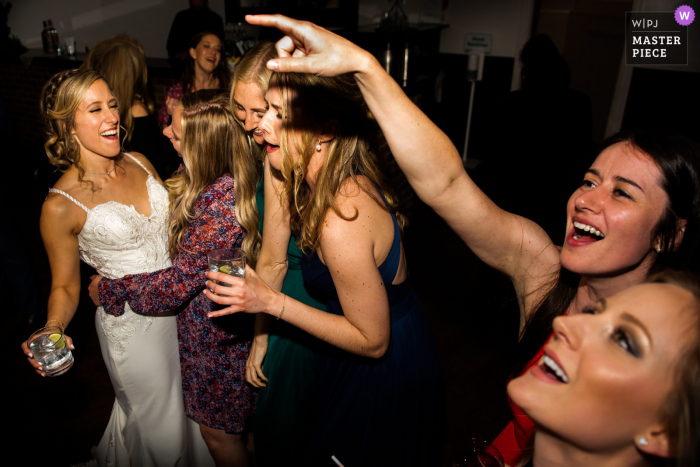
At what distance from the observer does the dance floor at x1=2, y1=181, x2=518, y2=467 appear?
2.39 m

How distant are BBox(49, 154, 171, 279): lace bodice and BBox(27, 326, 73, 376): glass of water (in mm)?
420

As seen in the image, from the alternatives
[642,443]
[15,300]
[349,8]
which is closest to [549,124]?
[642,443]

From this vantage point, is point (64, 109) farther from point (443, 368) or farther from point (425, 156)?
point (443, 368)

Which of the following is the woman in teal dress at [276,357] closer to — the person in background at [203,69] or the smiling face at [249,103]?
the smiling face at [249,103]

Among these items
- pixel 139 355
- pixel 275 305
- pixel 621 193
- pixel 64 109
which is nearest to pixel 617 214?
pixel 621 193

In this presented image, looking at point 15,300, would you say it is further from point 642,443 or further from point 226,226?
point 642,443

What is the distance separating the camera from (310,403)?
1854 millimetres

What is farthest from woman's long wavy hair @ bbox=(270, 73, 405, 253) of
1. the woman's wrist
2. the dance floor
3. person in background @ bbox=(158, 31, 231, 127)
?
person in background @ bbox=(158, 31, 231, 127)

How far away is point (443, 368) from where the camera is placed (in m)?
2.91

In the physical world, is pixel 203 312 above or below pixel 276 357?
above

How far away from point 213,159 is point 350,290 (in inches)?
34.4

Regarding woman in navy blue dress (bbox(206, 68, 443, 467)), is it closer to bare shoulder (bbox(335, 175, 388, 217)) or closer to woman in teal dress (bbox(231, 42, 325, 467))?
bare shoulder (bbox(335, 175, 388, 217))

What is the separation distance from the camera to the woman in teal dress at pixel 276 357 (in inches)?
68.1

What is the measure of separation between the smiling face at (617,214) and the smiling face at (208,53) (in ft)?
11.0
